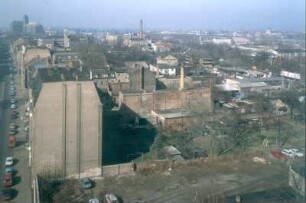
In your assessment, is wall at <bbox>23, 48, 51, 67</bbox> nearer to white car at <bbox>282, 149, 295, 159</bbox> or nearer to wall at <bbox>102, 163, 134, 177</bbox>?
wall at <bbox>102, 163, 134, 177</bbox>

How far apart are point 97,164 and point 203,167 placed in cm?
110

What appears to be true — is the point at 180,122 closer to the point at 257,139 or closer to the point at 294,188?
the point at 257,139

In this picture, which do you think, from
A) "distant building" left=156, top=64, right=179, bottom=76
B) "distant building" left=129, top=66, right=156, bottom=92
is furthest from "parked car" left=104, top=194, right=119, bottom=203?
"distant building" left=156, top=64, right=179, bottom=76

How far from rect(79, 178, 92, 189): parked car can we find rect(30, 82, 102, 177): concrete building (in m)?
0.14

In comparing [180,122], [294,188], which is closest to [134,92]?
[180,122]

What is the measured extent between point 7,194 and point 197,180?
175 cm

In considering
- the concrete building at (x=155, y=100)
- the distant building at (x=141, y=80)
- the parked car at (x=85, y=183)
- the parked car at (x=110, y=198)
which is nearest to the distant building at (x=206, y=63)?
the distant building at (x=141, y=80)

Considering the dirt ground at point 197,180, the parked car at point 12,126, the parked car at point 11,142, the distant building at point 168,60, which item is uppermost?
the distant building at point 168,60

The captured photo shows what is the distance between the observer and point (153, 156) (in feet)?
15.6

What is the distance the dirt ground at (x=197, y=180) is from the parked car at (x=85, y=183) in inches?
2.8

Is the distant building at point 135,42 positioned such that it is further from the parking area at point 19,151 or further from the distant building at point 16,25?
the parking area at point 19,151

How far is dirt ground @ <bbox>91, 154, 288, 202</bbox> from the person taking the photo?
3.66 metres

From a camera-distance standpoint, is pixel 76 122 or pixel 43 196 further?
pixel 76 122

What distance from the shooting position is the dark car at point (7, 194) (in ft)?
11.8
